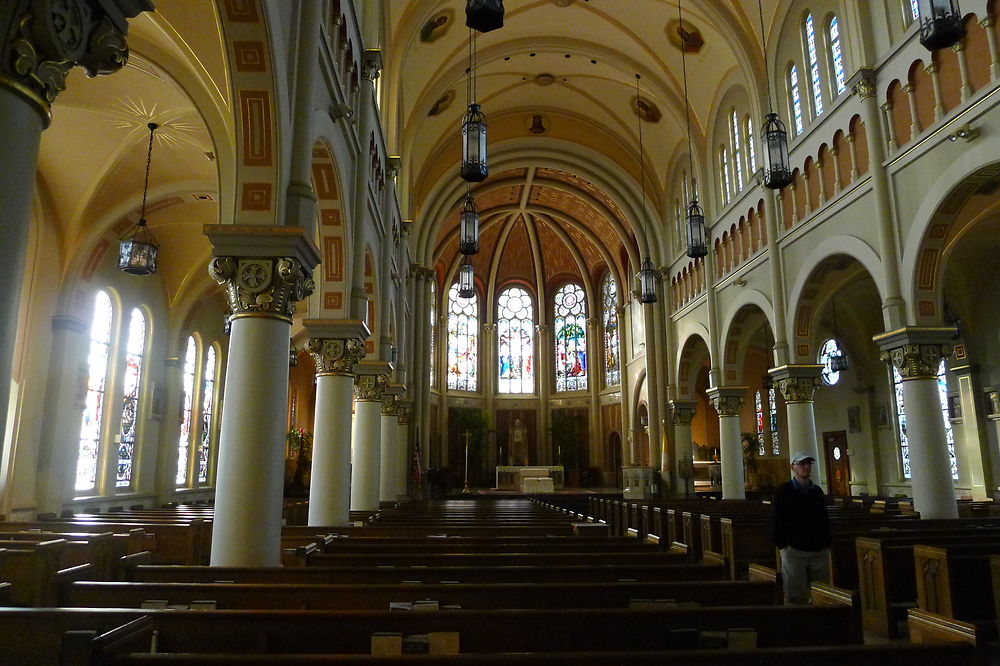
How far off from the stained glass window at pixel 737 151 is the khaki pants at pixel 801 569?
Answer: 1551 centimetres

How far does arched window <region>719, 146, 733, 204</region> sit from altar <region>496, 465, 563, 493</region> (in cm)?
1327

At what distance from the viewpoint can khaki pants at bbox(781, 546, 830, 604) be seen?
19.4ft

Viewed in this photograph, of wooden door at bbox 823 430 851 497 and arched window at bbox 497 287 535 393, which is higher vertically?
arched window at bbox 497 287 535 393

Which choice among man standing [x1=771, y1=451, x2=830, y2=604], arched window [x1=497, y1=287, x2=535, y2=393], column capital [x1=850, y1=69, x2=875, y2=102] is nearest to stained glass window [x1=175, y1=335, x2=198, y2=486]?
column capital [x1=850, y1=69, x2=875, y2=102]

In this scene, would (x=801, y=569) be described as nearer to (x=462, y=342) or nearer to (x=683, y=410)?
(x=683, y=410)

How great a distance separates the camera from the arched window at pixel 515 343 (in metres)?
37.2

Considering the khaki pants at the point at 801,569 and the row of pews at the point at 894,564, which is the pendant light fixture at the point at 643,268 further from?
the khaki pants at the point at 801,569

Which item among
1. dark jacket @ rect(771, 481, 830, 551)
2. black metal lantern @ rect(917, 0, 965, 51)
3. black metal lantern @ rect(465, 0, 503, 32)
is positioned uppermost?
black metal lantern @ rect(465, 0, 503, 32)

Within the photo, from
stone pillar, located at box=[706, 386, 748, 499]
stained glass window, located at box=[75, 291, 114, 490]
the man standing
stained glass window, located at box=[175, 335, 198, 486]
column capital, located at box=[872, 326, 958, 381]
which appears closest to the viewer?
the man standing

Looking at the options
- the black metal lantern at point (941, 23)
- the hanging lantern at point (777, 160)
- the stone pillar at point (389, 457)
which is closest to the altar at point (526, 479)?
the stone pillar at point (389, 457)

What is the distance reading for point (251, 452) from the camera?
6.84m

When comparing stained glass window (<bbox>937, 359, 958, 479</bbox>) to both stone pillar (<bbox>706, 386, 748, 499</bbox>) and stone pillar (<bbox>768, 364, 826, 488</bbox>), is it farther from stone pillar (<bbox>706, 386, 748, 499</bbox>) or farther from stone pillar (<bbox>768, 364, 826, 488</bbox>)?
stone pillar (<bbox>706, 386, 748, 499</bbox>)

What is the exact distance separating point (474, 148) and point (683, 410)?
16.7m

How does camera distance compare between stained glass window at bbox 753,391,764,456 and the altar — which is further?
stained glass window at bbox 753,391,764,456
